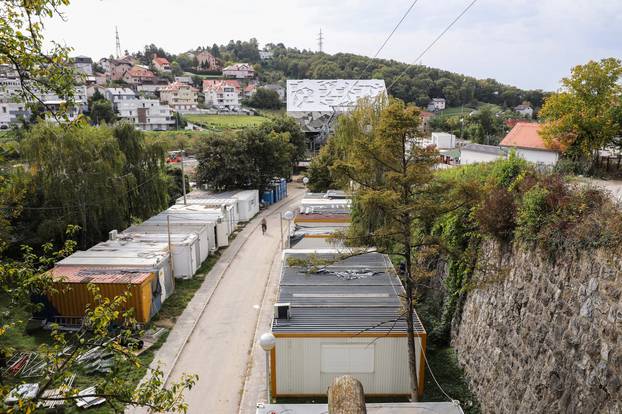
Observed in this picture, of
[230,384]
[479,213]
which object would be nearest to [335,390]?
[479,213]

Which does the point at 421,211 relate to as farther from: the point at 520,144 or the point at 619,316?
the point at 520,144

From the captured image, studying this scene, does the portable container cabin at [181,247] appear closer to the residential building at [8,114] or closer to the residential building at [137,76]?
the residential building at [8,114]

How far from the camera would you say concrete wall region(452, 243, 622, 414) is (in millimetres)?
6766

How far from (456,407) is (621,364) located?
12.8 feet

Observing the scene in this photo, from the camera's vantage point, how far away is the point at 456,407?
369 inches

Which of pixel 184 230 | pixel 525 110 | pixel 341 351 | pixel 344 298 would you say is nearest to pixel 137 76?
pixel 525 110

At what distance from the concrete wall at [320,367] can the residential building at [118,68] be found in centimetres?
12778

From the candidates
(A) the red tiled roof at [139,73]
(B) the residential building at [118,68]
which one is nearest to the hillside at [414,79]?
(A) the red tiled roof at [139,73]

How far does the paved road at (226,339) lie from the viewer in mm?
11500

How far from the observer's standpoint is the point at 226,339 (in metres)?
14.3

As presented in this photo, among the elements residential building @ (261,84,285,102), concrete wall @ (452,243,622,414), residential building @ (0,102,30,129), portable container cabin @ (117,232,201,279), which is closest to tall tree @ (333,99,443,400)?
concrete wall @ (452,243,622,414)

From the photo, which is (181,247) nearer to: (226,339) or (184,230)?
(184,230)

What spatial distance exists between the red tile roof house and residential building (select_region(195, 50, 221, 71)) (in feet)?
487

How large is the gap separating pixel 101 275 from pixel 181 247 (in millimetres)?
4059
